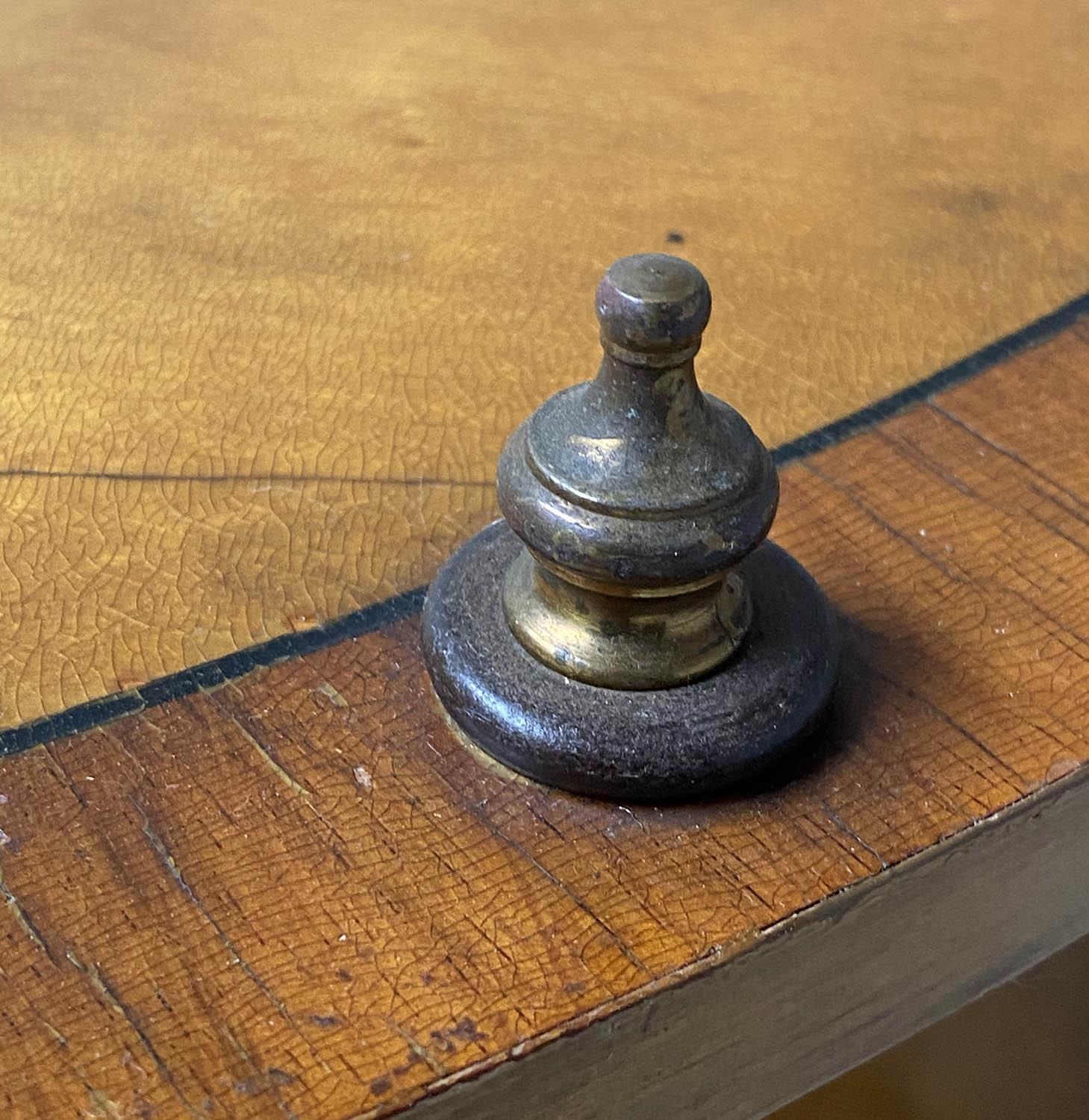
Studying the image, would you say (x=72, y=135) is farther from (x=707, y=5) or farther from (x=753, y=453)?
(x=753, y=453)

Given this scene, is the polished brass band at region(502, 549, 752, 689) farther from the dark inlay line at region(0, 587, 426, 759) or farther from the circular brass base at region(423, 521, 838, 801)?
the dark inlay line at region(0, 587, 426, 759)

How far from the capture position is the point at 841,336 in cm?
103

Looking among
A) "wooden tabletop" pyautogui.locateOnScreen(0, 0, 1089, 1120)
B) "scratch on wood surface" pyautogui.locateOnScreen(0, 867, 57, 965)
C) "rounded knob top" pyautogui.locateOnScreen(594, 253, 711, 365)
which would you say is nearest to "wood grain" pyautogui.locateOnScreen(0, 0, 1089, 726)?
"wooden tabletop" pyautogui.locateOnScreen(0, 0, 1089, 1120)

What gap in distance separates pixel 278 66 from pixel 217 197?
0.27m

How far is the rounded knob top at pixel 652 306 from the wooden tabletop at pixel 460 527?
233 millimetres

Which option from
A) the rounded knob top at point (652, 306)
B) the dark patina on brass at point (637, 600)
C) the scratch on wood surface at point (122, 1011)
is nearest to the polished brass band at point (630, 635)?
the dark patina on brass at point (637, 600)

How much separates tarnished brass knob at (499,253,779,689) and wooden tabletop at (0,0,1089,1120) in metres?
0.12

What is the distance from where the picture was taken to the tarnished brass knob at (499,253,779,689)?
611mm

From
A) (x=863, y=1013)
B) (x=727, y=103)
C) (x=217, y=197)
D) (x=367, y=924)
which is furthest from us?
(x=727, y=103)

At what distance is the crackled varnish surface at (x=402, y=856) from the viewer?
1.88ft

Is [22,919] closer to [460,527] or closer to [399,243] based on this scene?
[460,527]

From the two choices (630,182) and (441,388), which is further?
(630,182)

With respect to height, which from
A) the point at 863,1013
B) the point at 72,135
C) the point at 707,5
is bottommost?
the point at 863,1013

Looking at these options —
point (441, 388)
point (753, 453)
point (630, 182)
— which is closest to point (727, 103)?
point (630, 182)
